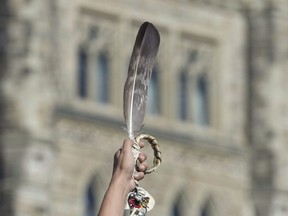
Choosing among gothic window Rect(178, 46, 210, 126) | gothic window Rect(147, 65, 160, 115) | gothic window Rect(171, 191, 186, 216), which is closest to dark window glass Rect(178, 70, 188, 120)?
gothic window Rect(178, 46, 210, 126)

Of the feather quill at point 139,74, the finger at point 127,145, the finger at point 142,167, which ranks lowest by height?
the finger at point 142,167

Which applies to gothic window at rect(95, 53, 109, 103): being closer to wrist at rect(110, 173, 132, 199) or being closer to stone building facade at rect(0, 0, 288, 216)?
stone building facade at rect(0, 0, 288, 216)

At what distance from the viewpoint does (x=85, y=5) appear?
39.9 m

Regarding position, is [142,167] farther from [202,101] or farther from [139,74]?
[202,101]

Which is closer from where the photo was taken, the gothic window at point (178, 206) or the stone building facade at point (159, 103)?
the stone building facade at point (159, 103)

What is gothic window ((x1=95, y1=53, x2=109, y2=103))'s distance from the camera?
130 feet

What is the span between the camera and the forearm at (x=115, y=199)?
6.41 m

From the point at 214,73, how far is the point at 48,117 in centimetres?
468

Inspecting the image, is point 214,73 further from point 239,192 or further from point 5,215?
point 5,215

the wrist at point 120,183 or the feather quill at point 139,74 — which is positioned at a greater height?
the feather quill at point 139,74

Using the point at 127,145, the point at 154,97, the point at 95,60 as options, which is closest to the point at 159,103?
the point at 154,97

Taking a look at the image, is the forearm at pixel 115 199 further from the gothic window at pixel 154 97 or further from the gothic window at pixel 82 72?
the gothic window at pixel 154 97

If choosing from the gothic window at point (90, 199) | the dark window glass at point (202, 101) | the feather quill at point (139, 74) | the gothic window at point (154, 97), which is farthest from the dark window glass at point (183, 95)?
the feather quill at point (139, 74)

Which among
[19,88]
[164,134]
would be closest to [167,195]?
[164,134]
